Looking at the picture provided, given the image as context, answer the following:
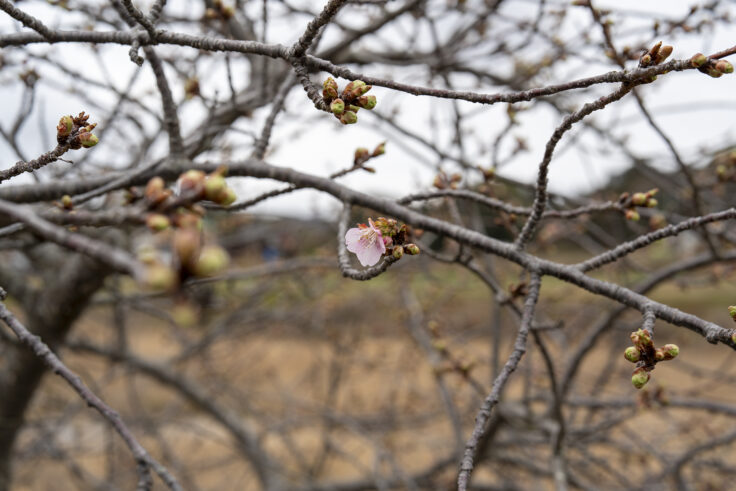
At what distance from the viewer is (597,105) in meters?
0.91

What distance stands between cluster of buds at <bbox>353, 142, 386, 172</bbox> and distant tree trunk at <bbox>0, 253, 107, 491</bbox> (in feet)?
5.33

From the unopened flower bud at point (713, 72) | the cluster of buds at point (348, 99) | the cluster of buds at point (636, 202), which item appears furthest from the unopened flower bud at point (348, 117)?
the cluster of buds at point (636, 202)

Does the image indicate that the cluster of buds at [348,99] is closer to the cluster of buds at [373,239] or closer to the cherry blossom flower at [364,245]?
the cluster of buds at [373,239]

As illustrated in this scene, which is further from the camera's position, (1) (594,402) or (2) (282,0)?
(1) (594,402)

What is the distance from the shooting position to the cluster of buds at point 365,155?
1453 mm

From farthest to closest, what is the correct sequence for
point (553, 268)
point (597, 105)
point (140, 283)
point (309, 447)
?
1. point (309, 447)
2. point (553, 268)
3. point (597, 105)
4. point (140, 283)

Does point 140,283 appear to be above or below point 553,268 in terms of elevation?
below

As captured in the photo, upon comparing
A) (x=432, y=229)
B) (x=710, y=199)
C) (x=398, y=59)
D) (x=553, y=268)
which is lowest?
(x=553, y=268)

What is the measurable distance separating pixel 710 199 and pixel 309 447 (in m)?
7.94

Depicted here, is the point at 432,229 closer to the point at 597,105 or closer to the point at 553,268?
the point at 553,268

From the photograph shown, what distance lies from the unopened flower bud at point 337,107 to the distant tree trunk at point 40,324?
1.99 meters

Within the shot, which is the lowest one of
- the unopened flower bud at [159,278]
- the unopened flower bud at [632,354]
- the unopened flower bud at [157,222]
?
the unopened flower bud at [159,278]

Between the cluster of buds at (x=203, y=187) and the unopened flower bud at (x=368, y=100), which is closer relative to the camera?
the cluster of buds at (x=203, y=187)

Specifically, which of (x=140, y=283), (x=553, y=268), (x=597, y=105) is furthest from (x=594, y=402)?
(x=140, y=283)
